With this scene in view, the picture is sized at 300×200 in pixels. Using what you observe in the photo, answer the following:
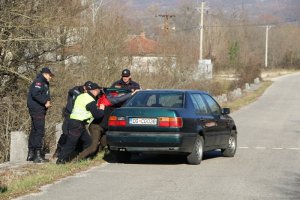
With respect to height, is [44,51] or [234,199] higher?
[44,51]

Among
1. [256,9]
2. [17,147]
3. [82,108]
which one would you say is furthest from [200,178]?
[256,9]

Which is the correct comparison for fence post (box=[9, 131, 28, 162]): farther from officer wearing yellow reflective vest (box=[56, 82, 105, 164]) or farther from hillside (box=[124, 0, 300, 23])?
hillside (box=[124, 0, 300, 23])

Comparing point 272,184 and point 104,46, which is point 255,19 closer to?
point 104,46

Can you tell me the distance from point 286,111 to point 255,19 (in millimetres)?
94899

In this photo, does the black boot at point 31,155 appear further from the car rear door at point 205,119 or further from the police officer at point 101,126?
the car rear door at point 205,119

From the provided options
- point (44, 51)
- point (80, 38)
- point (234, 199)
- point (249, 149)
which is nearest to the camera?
point (234, 199)

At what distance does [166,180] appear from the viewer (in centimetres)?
1080

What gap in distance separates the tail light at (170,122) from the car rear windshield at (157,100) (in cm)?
52

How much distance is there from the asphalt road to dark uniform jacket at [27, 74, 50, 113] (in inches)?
65.8

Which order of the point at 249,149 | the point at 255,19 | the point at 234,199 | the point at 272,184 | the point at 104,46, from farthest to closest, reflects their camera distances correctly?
the point at 255,19
the point at 104,46
the point at 249,149
the point at 272,184
the point at 234,199

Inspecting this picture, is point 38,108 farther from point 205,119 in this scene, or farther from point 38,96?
point 205,119

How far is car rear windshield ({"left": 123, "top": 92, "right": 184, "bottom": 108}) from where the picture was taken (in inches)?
511

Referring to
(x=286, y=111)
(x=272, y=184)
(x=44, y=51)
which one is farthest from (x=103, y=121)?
(x=286, y=111)

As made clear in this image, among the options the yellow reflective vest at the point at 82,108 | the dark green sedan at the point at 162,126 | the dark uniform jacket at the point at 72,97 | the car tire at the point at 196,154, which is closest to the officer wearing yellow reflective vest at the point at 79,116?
the yellow reflective vest at the point at 82,108
